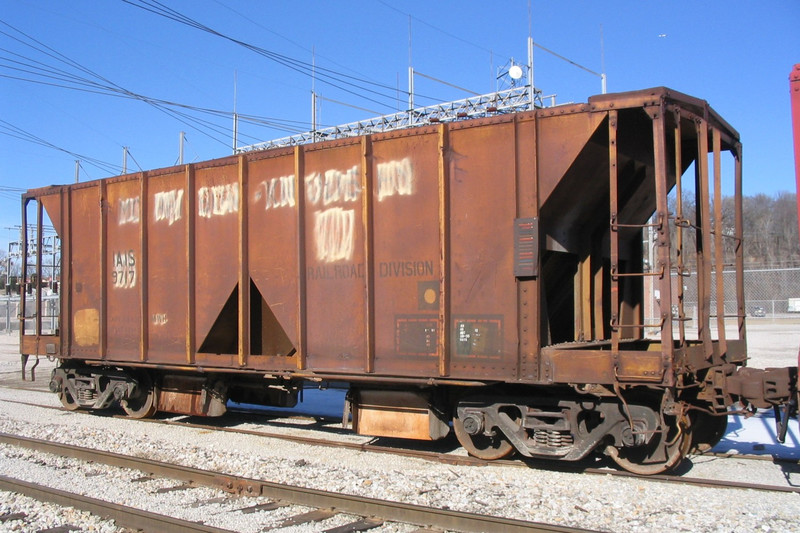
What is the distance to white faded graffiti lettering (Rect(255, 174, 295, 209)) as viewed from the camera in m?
8.83

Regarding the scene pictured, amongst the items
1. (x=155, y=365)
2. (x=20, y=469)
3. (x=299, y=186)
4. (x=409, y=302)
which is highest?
(x=299, y=186)

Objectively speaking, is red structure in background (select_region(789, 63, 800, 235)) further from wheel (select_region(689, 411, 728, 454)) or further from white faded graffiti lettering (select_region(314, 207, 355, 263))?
white faded graffiti lettering (select_region(314, 207, 355, 263))

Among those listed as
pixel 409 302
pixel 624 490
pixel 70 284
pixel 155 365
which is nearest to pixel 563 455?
pixel 624 490

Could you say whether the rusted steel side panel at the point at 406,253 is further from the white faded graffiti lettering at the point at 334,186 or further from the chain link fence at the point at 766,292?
the chain link fence at the point at 766,292

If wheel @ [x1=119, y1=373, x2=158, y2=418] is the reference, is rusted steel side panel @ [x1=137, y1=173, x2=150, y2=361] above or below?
above

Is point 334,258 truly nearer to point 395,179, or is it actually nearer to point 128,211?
point 395,179

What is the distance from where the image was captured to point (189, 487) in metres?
6.88

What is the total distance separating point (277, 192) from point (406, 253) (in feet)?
7.67

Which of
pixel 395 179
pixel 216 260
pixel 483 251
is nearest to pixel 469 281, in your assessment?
pixel 483 251

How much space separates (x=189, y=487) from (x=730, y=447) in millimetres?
7017

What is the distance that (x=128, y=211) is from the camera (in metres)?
10.8

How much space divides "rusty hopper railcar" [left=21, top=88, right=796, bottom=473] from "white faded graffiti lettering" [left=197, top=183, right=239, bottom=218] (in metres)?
0.03

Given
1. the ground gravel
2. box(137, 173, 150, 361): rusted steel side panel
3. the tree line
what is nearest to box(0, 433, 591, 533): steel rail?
the ground gravel

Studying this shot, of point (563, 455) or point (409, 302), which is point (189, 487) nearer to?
point (409, 302)
